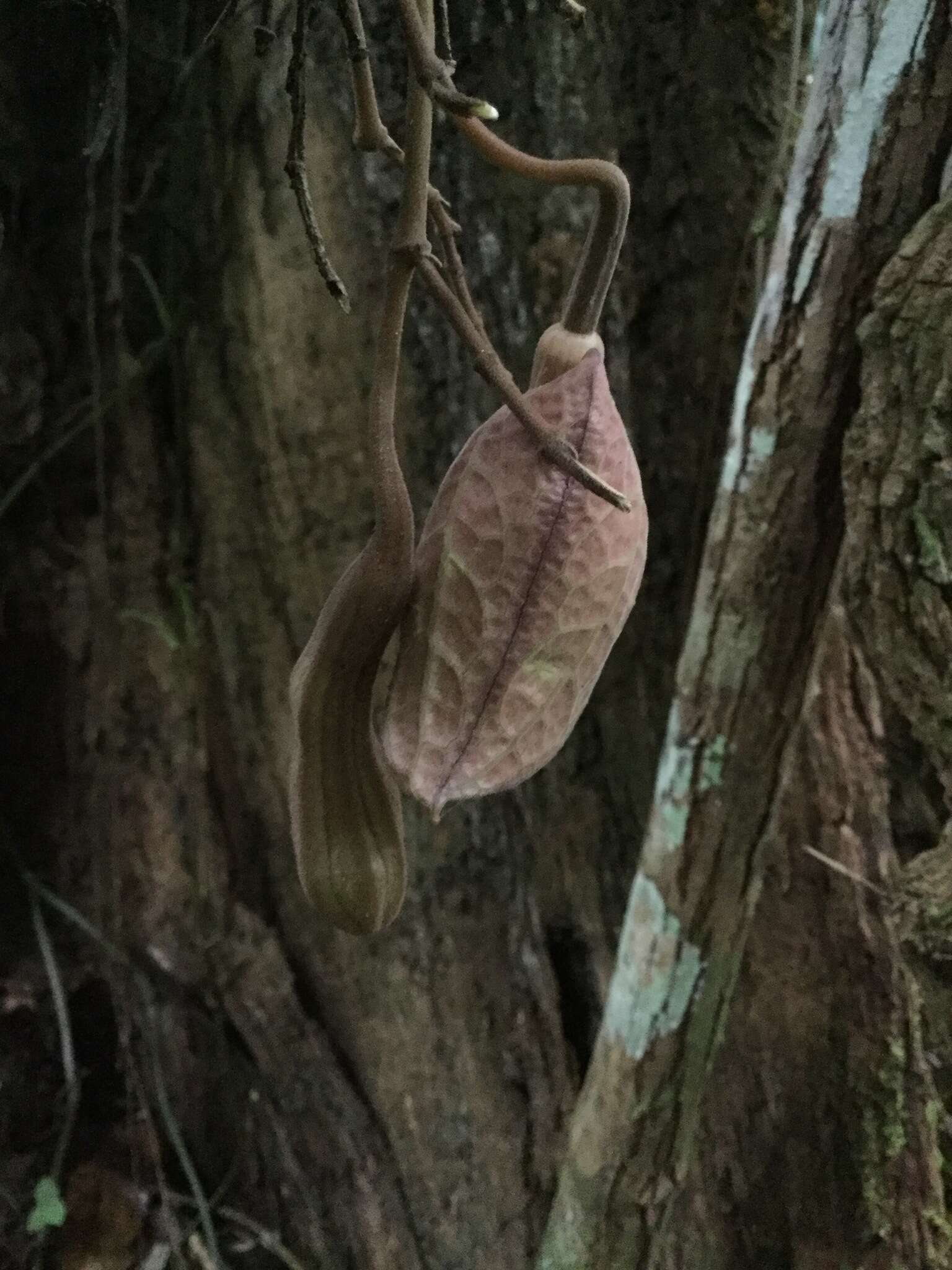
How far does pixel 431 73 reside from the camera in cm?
40

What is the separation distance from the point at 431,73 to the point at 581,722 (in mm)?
649

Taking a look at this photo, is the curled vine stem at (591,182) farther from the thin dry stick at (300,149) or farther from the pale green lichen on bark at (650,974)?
the pale green lichen on bark at (650,974)

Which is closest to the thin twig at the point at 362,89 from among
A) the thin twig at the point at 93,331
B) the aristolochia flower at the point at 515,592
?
the aristolochia flower at the point at 515,592

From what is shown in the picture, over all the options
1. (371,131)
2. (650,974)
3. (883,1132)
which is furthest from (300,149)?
(883,1132)

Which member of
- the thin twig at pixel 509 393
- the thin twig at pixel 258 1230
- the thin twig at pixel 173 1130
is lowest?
the thin twig at pixel 258 1230

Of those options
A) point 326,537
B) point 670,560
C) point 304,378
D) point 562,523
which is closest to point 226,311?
point 304,378

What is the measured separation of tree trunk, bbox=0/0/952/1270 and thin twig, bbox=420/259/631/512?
33 centimetres

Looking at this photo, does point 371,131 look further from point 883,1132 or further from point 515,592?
point 883,1132

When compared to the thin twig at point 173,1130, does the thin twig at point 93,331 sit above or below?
above

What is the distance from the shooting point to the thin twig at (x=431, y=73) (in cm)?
39

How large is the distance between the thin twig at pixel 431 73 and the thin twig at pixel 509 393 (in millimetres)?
57

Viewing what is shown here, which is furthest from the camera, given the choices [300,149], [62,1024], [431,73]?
[62,1024]

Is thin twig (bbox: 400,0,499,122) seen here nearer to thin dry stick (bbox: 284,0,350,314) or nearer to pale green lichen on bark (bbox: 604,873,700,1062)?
thin dry stick (bbox: 284,0,350,314)

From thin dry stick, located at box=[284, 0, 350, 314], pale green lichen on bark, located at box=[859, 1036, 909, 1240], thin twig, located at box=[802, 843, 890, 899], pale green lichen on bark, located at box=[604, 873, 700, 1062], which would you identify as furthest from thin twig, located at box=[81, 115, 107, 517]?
pale green lichen on bark, located at box=[859, 1036, 909, 1240]
